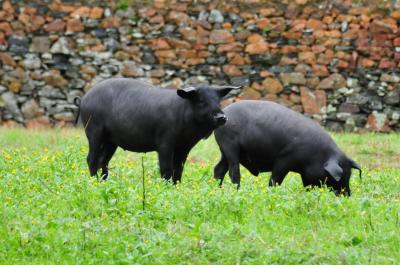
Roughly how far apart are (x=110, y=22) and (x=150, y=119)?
33.8 feet

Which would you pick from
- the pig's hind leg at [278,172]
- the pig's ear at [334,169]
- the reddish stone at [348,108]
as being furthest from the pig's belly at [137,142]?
the reddish stone at [348,108]

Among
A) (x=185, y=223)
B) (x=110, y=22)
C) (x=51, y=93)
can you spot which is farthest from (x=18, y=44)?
(x=185, y=223)

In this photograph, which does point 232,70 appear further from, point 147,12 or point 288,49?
point 147,12

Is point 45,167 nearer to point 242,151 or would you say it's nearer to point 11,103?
point 242,151

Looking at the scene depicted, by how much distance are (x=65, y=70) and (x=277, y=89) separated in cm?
483

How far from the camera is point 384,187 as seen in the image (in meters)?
11.5

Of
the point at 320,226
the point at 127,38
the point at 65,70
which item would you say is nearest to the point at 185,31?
the point at 127,38

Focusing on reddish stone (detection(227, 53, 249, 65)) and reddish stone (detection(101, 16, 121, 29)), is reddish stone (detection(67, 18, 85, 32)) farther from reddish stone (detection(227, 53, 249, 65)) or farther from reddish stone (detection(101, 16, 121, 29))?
reddish stone (detection(227, 53, 249, 65))

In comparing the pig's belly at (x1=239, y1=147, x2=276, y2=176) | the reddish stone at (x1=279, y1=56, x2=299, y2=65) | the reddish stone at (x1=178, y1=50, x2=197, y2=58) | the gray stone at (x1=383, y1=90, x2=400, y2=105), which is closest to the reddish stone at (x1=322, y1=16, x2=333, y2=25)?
the reddish stone at (x1=279, y1=56, x2=299, y2=65)

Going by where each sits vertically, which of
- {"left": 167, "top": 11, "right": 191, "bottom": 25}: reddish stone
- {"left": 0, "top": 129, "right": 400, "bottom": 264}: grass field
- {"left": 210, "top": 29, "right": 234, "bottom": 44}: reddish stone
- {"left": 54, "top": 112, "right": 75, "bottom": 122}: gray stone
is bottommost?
{"left": 54, "top": 112, "right": 75, "bottom": 122}: gray stone

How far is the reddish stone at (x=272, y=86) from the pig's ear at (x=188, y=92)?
9913 millimetres

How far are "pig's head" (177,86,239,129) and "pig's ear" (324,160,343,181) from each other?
1.36m

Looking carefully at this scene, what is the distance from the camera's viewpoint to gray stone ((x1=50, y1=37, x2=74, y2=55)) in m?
20.5

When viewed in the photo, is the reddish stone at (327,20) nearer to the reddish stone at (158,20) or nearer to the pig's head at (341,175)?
the reddish stone at (158,20)
